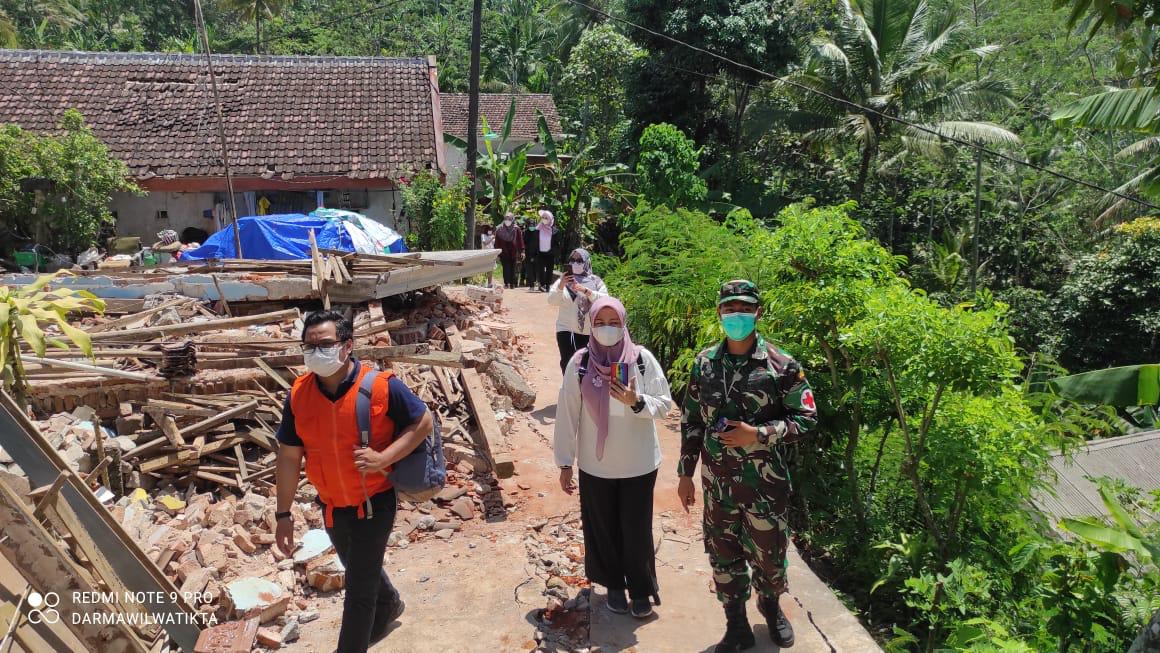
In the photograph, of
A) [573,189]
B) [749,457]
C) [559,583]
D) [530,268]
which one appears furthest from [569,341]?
[573,189]

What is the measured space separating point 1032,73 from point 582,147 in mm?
16247

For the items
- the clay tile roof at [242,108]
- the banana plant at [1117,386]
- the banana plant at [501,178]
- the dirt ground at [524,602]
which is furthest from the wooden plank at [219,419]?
the banana plant at [501,178]

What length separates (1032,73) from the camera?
26.6 metres

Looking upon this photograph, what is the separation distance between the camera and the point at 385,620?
3965 millimetres

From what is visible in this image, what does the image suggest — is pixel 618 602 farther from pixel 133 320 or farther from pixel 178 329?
pixel 133 320

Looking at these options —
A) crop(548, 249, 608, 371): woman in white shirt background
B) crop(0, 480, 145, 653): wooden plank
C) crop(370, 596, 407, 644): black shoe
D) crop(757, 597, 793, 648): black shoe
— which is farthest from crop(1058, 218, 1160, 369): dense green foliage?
crop(0, 480, 145, 653): wooden plank

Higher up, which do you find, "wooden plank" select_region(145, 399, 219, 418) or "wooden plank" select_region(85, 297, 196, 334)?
"wooden plank" select_region(145, 399, 219, 418)

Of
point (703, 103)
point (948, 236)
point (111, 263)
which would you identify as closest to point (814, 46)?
point (703, 103)

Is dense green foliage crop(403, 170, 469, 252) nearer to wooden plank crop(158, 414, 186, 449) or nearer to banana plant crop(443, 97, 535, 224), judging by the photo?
banana plant crop(443, 97, 535, 224)

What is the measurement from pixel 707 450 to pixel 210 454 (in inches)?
167

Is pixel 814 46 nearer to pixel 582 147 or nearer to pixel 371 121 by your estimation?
pixel 582 147

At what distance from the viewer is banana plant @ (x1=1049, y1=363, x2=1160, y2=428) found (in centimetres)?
459

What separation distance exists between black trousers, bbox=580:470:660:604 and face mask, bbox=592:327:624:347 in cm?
71

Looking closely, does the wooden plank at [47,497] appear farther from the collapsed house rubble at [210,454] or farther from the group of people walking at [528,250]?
the group of people walking at [528,250]
